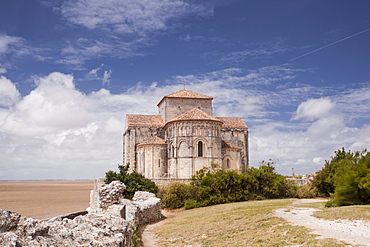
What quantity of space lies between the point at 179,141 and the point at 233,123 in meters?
11.9

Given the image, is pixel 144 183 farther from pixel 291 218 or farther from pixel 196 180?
pixel 291 218

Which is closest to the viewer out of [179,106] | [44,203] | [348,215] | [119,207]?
[348,215]

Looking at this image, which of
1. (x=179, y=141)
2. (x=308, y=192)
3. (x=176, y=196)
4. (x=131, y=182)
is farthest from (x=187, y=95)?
(x=308, y=192)

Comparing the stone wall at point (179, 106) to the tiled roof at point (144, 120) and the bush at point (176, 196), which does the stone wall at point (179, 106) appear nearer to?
the tiled roof at point (144, 120)

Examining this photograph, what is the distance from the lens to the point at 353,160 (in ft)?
72.9

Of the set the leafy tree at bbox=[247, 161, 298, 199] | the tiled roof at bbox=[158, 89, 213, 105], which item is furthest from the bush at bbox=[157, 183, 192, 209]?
the tiled roof at bbox=[158, 89, 213, 105]

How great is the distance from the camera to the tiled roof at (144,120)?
1657 inches

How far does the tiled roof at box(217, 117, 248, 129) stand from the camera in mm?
44972

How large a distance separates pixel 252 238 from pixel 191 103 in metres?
32.5

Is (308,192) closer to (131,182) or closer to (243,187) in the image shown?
(243,187)

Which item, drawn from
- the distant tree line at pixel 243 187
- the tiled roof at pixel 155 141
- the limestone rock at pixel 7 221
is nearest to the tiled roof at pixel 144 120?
the tiled roof at pixel 155 141

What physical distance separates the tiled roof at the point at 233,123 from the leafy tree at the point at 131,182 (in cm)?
1722

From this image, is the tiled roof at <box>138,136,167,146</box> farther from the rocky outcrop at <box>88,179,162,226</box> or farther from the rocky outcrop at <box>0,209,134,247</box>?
the rocky outcrop at <box>0,209,134,247</box>

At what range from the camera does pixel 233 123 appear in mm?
45688
